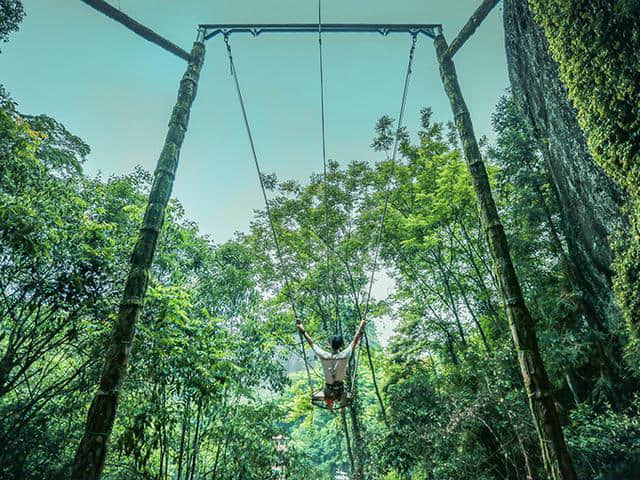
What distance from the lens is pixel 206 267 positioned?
6301 millimetres

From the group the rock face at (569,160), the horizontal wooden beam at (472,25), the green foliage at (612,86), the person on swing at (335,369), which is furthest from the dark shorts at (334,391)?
the horizontal wooden beam at (472,25)

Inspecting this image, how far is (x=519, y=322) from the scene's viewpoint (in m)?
2.08

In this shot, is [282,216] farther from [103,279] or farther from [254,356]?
[103,279]

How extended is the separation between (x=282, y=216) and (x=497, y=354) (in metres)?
5.93

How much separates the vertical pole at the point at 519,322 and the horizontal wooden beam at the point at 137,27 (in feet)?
8.39

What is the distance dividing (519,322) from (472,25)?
2.56 m

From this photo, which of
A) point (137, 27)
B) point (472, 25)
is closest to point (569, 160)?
point (472, 25)

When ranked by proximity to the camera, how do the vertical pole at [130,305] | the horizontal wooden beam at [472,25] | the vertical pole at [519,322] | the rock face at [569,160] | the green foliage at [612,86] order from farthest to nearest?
the rock face at [569,160] → the horizontal wooden beam at [472,25] → the green foliage at [612,86] → the vertical pole at [519,322] → the vertical pole at [130,305]

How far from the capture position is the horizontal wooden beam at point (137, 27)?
2486 mm

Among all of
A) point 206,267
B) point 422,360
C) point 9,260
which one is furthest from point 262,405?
point 422,360

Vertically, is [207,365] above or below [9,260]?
below

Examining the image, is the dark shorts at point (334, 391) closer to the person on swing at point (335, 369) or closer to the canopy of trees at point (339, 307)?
the person on swing at point (335, 369)

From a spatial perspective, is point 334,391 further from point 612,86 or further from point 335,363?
point 612,86

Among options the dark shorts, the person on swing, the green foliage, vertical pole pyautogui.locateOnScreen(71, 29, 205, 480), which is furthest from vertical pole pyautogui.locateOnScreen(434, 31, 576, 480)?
vertical pole pyautogui.locateOnScreen(71, 29, 205, 480)
